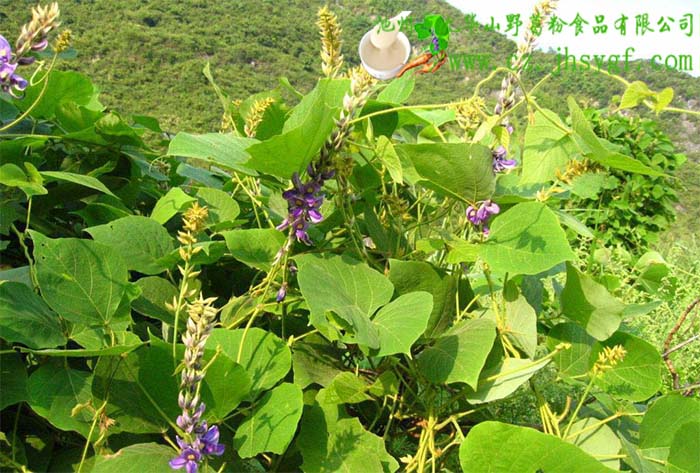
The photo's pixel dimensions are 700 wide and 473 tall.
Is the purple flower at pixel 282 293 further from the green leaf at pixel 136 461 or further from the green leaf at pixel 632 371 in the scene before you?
the green leaf at pixel 632 371

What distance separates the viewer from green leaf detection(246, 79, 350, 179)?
1.36 feet

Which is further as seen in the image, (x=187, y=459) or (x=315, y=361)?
(x=315, y=361)

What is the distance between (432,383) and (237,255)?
0.69 feet

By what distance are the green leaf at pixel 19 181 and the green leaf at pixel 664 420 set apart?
0.61 m

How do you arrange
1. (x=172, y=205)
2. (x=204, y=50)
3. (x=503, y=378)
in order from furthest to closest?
1. (x=204, y=50)
2. (x=172, y=205)
3. (x=503, y=378)

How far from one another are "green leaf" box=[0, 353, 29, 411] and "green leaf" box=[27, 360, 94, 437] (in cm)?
2

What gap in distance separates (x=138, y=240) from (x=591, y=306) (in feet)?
1.41

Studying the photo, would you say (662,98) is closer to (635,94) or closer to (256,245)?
(635,94)

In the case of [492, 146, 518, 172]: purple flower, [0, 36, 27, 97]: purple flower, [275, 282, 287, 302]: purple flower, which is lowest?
[275, 282, 287, 302]: purple flower

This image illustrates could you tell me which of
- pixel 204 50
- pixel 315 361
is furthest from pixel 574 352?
pixel 204 50

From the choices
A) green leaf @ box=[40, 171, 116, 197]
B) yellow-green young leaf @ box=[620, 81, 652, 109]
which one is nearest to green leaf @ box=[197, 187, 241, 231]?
green leaf @ box=[40, 171, 116, 197]

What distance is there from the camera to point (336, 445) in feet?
1.59

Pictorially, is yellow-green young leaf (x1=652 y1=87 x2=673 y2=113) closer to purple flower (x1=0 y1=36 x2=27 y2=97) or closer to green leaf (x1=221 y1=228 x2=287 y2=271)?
green leaf (x1=221 y1=228 x2=287 y2=271)

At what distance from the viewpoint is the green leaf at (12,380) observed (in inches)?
18.4
